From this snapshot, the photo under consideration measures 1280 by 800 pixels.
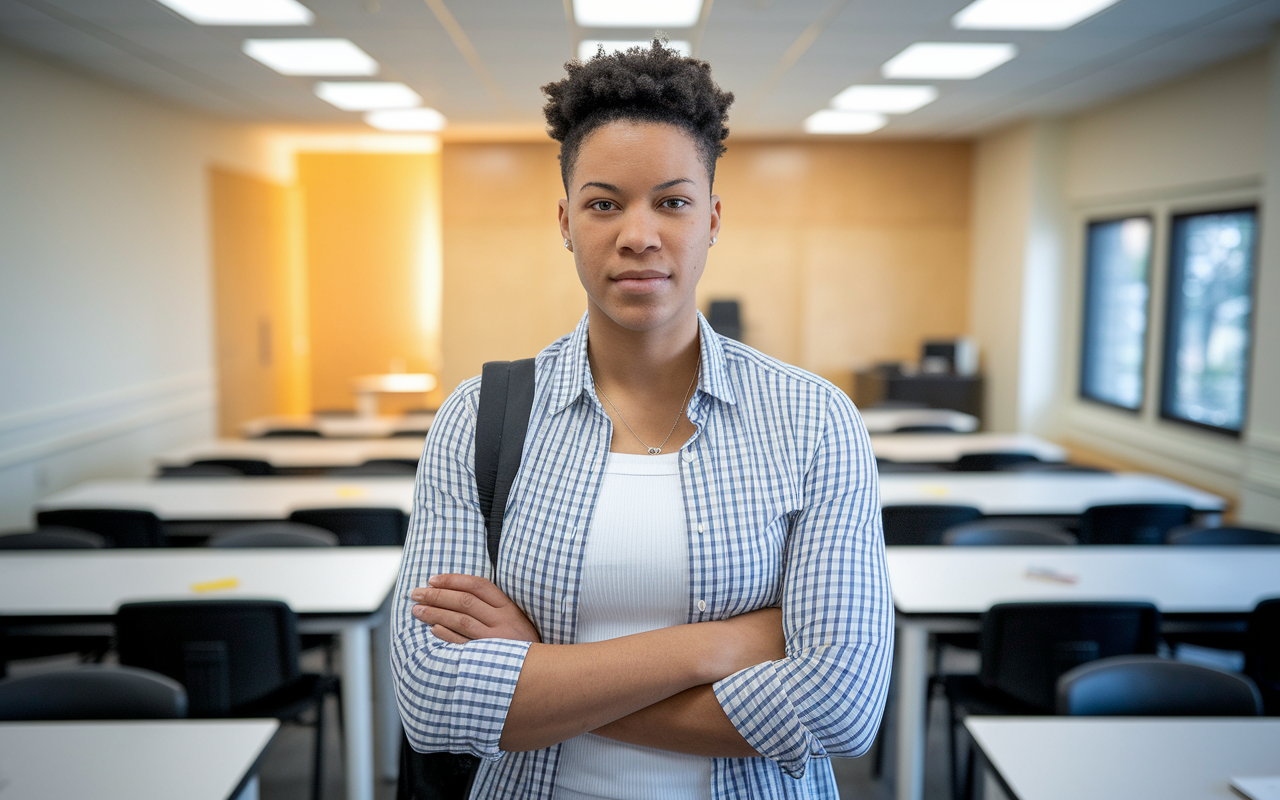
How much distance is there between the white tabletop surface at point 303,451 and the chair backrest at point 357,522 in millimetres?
1456

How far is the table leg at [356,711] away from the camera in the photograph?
2.69 metres

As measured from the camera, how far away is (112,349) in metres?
6.44

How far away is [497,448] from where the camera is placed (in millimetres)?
1213

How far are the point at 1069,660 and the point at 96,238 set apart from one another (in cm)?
653

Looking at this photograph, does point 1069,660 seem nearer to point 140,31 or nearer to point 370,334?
point 140,31

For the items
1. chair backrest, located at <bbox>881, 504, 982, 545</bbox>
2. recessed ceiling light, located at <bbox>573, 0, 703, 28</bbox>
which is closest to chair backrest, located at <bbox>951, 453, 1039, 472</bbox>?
chair backrest, located at <bbox>881, 504, 982, 545</bbox>

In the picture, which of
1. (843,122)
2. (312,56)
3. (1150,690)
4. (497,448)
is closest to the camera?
(497,448)

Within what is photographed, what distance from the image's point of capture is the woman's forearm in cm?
113

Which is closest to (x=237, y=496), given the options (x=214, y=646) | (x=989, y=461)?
(x=214, y=646)

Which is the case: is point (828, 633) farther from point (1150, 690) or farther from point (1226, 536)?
point (1226, 536)

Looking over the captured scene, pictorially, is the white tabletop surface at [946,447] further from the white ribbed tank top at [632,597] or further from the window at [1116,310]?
the white ribbed tank top at [632,597]

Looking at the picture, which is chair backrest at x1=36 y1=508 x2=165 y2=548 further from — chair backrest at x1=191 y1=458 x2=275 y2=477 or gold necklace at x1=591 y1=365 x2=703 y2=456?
gold necklace at x1=591 y1=365 x2=703 y2=456

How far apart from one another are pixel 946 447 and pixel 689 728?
5.04 metres

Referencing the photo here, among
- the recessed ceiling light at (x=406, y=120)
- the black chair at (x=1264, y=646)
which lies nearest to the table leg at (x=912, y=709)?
the black chair at (x=1264, y=646)
